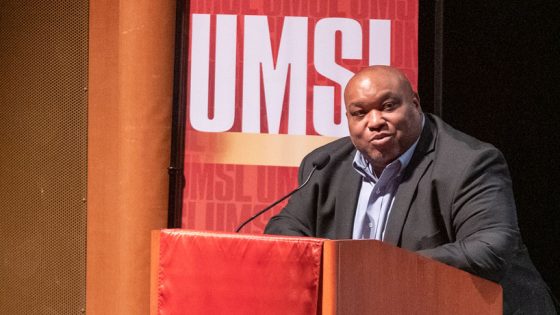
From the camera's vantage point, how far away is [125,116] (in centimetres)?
387

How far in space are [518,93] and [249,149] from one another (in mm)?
1036

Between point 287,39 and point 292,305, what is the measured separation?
1906 mm

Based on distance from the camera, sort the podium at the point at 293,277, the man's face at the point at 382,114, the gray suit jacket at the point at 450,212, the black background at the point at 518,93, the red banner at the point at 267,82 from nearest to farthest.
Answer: the podium at the point at 293,277 → the gray suit jacket at the point at 450,212 → the man's face at the point at 382,114 → the black background at the point at 518,93 → the red banner at the point at 267,82

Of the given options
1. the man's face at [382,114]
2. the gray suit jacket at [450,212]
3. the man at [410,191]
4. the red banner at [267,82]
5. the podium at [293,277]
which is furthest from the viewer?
the red banner at [267,82]

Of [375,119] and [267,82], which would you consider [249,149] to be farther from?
[375,119]

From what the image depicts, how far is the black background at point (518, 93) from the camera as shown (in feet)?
11.6

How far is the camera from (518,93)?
3.55 metres

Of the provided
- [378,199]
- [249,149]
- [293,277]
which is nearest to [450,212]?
[378,199]

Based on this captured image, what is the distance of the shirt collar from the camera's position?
263 cm

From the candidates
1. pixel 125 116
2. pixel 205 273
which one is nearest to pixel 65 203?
pixel 125 116

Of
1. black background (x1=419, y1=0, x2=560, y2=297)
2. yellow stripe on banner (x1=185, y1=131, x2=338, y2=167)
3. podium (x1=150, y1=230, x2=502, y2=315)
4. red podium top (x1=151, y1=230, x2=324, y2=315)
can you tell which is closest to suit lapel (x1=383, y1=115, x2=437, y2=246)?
podium (x1=150, y1=230, x2=502, y2=315)

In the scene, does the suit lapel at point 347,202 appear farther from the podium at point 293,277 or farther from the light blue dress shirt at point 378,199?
the podium at point 293,277

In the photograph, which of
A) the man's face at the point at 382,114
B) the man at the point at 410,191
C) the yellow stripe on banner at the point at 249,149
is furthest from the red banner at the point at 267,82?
the man's face at the point at 382,114

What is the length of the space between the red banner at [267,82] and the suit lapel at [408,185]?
41.1 inches
